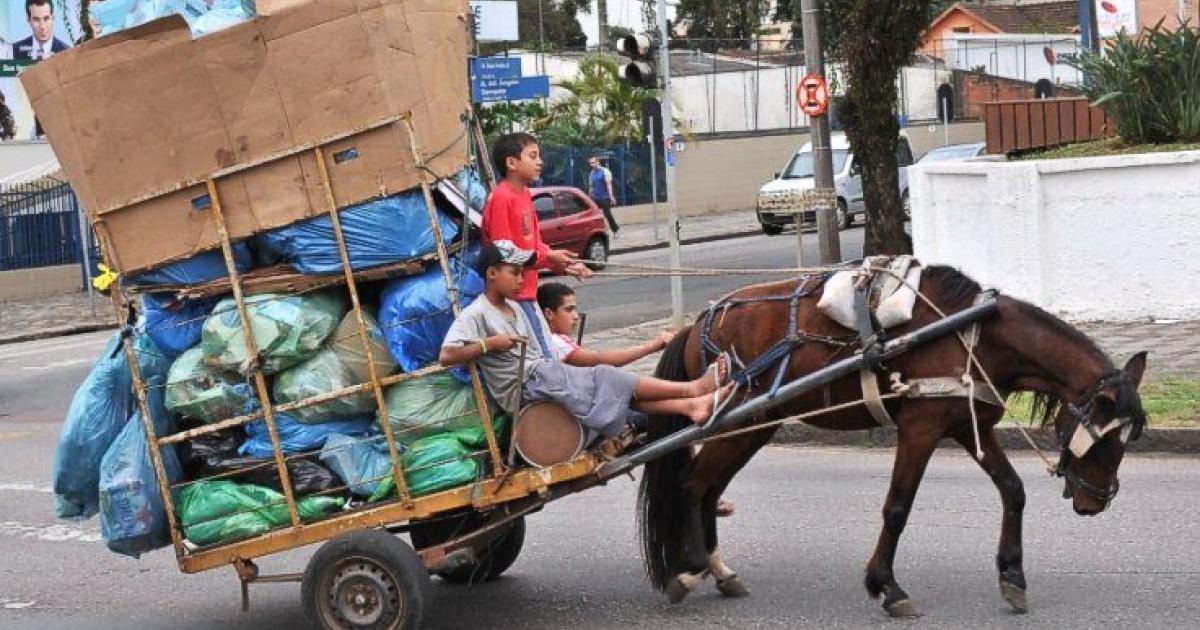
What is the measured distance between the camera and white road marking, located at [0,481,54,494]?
11047 mm

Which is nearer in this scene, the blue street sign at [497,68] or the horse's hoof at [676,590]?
the horse's hoof at [676,590]

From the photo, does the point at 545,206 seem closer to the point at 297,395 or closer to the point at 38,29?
the point at 38,29

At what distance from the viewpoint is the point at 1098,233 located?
14609mm

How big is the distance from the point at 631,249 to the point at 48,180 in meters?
11.5

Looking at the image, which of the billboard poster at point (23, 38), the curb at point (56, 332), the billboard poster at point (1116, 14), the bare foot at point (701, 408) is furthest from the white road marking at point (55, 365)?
the billboard poster at point (1116, 14)

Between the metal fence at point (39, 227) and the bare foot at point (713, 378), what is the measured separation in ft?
77.3

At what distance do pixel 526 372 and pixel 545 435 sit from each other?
271mm

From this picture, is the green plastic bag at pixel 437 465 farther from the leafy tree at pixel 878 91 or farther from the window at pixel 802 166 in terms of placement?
the window at pixel 802 166

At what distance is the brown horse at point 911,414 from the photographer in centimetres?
641

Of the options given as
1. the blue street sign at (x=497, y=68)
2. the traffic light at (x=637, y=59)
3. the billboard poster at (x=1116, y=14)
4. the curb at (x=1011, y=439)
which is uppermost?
the billboard poster at (x=1116, y=14)

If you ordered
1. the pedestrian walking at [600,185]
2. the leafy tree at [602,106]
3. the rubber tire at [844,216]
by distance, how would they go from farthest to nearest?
the leafy tree at [602,106] → the pedestrian walking at [600,185] → the rubber tire at [844,216]

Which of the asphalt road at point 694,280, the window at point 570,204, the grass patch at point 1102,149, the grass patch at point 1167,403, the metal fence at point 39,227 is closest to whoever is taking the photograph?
the grass patch at point 1167,403

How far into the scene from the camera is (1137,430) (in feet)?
20.7

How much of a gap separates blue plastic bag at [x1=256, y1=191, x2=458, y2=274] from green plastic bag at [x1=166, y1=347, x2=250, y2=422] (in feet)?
1.87
